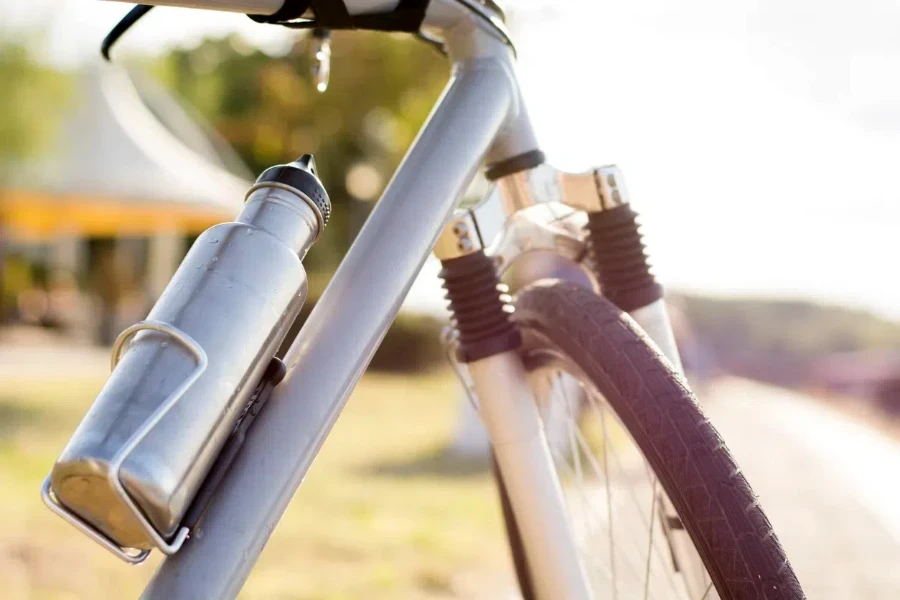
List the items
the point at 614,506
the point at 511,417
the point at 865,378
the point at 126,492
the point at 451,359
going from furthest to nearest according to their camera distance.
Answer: the point at 865,378 → the point at 614,506 → the point at 451,359 → the point at 511,417 → the point at 126,492

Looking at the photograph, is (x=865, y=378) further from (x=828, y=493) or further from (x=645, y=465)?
(x=645, y=465)

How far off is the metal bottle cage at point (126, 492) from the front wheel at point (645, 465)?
1.42ft

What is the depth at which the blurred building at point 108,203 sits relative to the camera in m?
14.1

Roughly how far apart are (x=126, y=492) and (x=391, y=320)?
33cm

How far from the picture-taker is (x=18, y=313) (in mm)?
15930

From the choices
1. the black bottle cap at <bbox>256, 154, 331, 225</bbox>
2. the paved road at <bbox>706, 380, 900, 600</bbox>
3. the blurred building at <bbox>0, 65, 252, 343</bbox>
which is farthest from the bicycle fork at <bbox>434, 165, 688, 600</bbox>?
the blurred building at <bbox>0, 65, 252, 343</bbox>

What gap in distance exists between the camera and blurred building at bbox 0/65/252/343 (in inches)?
556

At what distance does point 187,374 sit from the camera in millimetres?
877

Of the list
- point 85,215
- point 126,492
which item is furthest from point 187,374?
point 85,215

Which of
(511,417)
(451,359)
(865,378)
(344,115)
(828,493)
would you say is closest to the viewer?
(511,417)

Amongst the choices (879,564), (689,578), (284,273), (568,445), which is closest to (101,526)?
(284,273)

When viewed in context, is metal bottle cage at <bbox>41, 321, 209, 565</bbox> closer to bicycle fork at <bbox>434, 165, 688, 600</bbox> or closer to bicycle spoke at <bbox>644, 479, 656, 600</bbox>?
bicycle fork at <bbox>434, 165, 688, 600</bbox>

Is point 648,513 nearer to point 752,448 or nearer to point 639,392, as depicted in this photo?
point 639,392

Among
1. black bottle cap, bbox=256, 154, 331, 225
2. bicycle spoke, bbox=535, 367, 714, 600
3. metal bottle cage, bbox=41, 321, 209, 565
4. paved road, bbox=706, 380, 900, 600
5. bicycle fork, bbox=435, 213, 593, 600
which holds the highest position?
black bottle cap, bbox=256, 154, 331, 225
